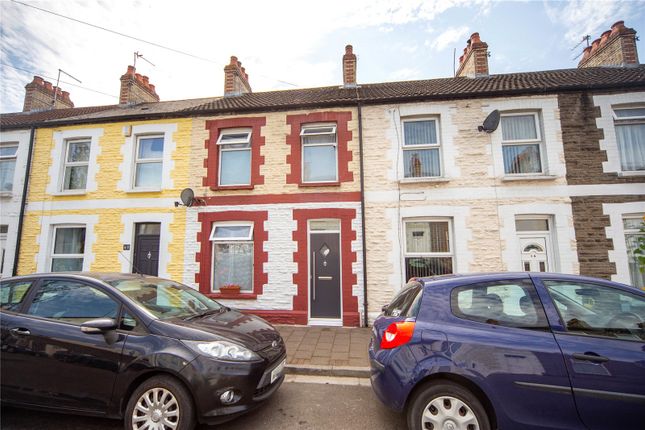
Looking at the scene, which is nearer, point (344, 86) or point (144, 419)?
point (144, 419)

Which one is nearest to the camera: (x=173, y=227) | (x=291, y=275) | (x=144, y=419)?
(x=144, y=419)

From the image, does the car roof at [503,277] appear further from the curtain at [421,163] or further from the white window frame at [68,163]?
the white window frame at [68,163]

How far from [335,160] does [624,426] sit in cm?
695

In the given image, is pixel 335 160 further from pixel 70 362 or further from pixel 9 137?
pixel 9 137

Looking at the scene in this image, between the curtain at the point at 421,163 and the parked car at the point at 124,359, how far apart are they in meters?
5.93

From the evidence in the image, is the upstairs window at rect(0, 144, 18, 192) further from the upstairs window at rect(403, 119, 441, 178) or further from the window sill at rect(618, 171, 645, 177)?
the window sill at rect(618, 171, 645, 177)

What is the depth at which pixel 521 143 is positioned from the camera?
761 centimetres

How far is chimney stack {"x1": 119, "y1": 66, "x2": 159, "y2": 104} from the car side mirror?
37.3 feet

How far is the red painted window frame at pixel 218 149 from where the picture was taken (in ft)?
26.9

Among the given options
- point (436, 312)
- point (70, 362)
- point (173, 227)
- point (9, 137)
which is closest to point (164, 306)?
point (70, 362)

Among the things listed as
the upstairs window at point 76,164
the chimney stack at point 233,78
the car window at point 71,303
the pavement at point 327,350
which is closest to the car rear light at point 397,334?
the pavement at point 327,350

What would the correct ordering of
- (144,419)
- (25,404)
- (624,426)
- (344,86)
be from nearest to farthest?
1. (624,426)
2. (144,419)
3. (25,404)
4. (344,86)

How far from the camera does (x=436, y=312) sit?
2.94 meters

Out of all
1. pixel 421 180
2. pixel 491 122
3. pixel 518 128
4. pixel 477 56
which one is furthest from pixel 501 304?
pixel 477 56
